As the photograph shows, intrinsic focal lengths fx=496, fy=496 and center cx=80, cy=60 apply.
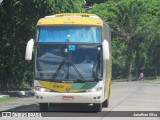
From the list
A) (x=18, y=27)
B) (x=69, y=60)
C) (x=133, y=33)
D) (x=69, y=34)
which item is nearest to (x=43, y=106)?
(x=69, y=60)

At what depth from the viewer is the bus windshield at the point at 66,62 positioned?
18.0 meters

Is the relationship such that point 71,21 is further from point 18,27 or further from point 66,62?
point 18,27

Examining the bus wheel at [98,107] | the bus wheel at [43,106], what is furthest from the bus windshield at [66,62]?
the bus wheel at [98,107]

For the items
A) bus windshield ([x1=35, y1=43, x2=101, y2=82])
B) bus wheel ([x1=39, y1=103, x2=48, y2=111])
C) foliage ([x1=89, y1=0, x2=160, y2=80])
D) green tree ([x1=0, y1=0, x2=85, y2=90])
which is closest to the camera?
bus windshield ([x1=35, y1=43, x2=101, y2=82])

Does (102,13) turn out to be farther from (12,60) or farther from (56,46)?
(56,46)

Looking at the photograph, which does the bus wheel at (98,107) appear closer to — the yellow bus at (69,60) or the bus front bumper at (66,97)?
the yellow bus at (69,60)

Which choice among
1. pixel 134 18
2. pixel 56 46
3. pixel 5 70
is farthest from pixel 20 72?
pixel 134 18

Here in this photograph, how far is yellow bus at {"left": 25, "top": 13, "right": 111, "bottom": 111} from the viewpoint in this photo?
58.7 feet

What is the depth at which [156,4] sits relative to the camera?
76.3m

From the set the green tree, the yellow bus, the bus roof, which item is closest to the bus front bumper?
the yellow bus

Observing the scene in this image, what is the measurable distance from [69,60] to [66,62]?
0.43ft

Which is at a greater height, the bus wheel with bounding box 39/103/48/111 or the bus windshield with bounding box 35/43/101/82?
the bus windshield with bounding box 35/43/101/82

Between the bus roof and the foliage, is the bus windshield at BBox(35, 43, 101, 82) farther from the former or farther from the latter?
the foliage

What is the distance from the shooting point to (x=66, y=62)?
59.7ft
